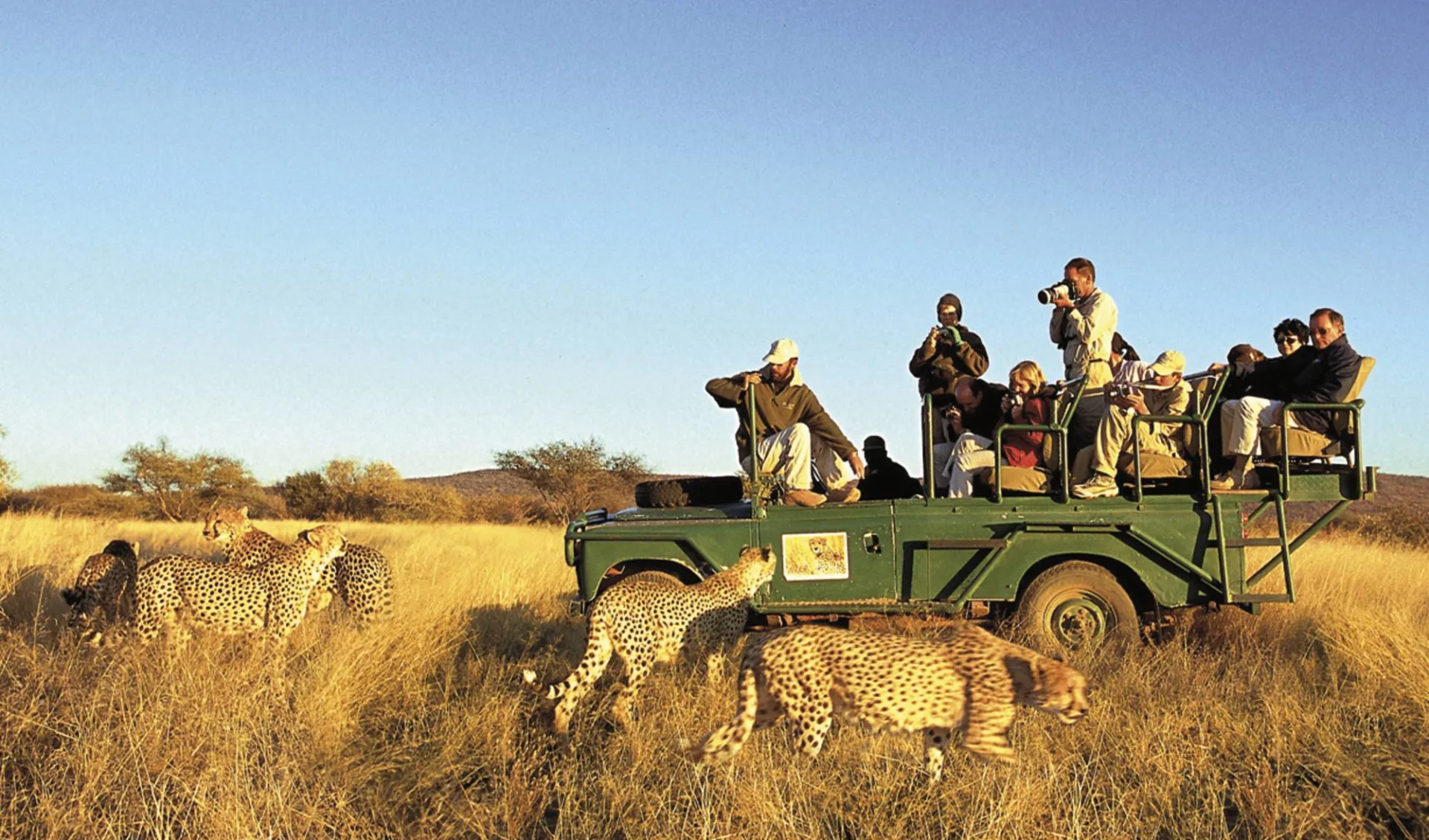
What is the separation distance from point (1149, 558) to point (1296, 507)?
118 ft

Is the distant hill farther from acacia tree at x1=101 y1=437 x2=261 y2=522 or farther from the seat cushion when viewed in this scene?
the seat cushion

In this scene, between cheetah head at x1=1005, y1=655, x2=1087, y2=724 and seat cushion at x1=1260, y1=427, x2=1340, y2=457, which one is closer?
cheetah head at x1=1005, y1=655, x2=1087, y2=724

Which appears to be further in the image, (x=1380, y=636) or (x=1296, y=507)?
(x=1296, y=507)

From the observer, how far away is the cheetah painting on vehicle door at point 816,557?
7.80 meters

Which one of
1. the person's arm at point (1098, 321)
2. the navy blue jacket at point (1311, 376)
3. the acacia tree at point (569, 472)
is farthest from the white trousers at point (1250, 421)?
the acacia tree at point (569, 472)

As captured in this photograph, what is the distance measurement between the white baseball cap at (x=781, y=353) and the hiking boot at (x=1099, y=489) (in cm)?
213

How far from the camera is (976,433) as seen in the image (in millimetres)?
8570

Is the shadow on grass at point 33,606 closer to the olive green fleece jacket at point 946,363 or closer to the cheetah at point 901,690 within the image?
the cheetah at point 901,690

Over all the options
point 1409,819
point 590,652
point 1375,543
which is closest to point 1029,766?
point 1409,819

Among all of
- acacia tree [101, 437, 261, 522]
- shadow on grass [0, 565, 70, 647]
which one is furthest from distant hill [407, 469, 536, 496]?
shadow on grass [0, 565, 70, 647]

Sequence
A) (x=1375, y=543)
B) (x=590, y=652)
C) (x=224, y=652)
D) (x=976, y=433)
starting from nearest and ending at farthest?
(x=590, y=652), (x=224, y=652), (x=976, y=433), (x=1375, y=543)

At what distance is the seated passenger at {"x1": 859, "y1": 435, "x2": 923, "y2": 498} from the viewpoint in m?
9.07

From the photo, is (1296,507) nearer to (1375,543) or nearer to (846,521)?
(1375,543)

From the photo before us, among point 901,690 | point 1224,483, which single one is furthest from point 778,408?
point 901,690
